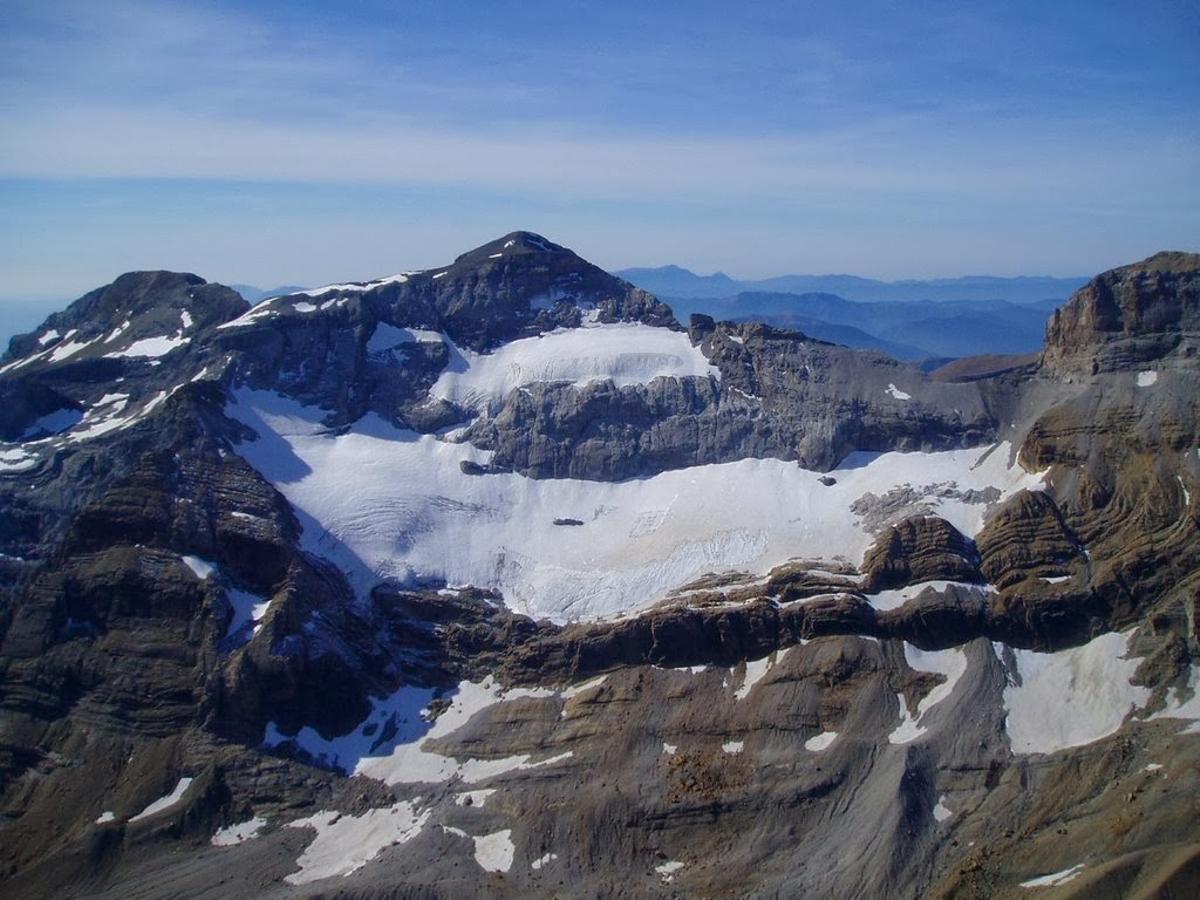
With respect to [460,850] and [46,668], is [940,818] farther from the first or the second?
[46,668]

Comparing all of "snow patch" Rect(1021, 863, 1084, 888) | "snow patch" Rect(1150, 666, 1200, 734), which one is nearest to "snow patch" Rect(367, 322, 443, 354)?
"snow patch" Rect(1150, 666, 1200, 734)

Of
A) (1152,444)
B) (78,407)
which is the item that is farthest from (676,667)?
(78,407)

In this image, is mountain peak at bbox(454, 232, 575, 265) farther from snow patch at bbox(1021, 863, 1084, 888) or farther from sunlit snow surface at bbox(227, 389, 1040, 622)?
snow patch at bbox(1021, 863, 1084, 888)

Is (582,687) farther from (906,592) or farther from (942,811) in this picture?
(942,811)

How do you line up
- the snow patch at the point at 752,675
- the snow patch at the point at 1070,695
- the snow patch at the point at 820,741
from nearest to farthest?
1. the snow patch at the point at 1070,695
2. the snow patch at the point at 820,741
3. the snow patch at the point at 752,675

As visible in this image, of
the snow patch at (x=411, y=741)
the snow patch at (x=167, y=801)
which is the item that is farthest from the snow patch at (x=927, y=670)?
the snow patch at (x=167, y=801)

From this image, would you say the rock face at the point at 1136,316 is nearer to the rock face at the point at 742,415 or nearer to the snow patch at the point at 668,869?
the rock face at the point at 742,415
